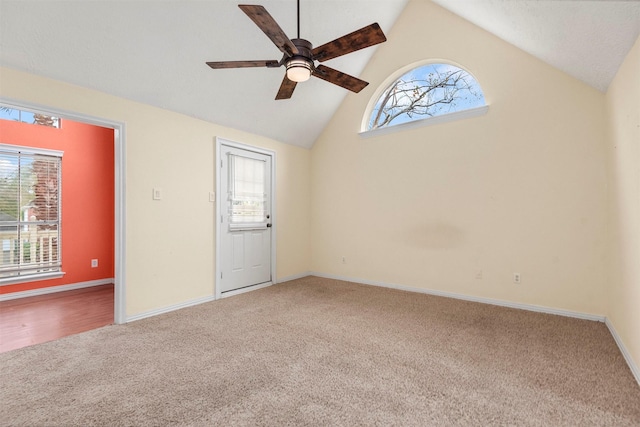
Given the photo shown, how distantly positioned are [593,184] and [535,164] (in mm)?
531

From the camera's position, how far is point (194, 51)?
3.00 m

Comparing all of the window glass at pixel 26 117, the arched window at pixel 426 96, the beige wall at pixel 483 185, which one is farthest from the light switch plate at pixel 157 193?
the arched window at pixel 426 96

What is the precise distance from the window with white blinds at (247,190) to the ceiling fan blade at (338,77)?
2011mm

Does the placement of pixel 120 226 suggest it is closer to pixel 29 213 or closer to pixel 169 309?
pixel 169 309

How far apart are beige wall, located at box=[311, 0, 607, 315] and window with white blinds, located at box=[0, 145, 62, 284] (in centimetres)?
418

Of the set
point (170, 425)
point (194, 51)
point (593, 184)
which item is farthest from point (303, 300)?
point (593, 184)

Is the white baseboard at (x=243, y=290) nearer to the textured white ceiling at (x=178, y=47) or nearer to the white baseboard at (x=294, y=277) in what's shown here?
the white baseboard at (x=294, y=277)

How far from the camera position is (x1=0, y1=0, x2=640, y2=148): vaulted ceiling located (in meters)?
2.20

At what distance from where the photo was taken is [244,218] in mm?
4340

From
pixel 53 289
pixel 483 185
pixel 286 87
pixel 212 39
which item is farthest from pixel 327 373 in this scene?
pixel 53 289

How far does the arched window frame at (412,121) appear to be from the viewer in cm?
370

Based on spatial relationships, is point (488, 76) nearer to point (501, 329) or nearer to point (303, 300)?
point (501, 329)

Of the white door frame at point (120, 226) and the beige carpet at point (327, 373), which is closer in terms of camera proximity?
the beige carpet at point (327, 373)

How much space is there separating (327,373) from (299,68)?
2.16 meters
